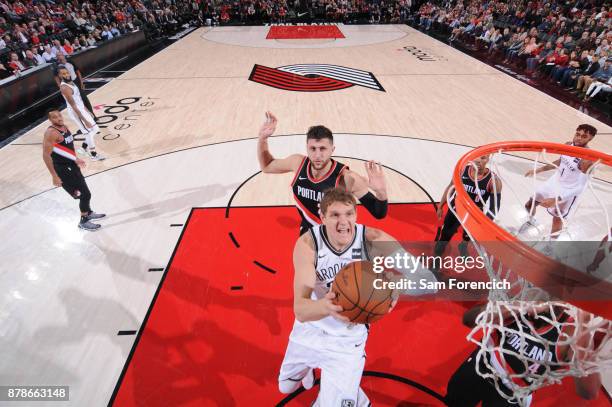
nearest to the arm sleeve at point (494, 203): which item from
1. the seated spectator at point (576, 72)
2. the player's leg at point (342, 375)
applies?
the player's leg at point (342, 375)

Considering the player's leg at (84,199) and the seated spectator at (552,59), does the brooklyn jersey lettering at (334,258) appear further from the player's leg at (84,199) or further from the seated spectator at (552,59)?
the seated spectator at (552,59)

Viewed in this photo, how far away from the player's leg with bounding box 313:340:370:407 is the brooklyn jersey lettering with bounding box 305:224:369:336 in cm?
11

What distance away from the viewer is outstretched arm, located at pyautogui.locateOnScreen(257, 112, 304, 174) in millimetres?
3580

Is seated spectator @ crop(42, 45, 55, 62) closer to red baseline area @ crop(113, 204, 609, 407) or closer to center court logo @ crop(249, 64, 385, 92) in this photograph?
center court logo @ crop(249, 64, 385, 92)

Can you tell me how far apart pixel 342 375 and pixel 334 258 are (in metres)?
0.75

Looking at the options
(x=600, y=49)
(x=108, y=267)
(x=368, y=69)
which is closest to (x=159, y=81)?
(x=368, y=69)

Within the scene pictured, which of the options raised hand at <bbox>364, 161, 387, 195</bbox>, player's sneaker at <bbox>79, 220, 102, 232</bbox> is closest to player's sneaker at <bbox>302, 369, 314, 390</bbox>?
raised hand at <bbox>364, 161, 387, 195</bbox>

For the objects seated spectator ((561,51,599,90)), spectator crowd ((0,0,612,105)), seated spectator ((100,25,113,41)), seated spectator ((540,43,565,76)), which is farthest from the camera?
seated spectator ((100,25,113,41))

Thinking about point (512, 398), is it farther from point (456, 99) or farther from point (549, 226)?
point (456, 99)

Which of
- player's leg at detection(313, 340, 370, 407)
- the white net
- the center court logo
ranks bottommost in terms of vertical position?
the center court logo

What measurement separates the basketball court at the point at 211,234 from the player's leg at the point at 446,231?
1.14 feet

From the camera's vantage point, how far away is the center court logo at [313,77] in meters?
10.8

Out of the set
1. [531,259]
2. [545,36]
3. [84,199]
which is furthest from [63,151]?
[545,36]

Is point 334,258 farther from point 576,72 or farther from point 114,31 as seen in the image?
point 114,31
